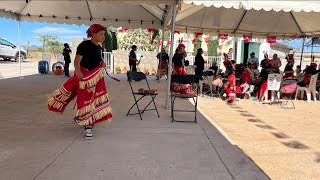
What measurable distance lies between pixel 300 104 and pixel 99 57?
7.09 m

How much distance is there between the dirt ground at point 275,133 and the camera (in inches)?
166

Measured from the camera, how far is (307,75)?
439 inches

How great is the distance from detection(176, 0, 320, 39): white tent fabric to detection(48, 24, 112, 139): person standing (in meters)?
7.17

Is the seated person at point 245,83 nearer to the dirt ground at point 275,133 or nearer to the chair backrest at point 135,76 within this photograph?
the dirt ground at point 275,133

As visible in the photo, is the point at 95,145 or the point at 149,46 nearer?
the point at 95,145

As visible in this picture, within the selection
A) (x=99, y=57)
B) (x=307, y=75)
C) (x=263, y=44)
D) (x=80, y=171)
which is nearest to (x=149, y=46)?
(x=263, y=44)

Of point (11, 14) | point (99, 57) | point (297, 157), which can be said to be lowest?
point (297, 157)

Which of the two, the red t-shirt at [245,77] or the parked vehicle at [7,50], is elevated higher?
the parked vehicle at [7,50]

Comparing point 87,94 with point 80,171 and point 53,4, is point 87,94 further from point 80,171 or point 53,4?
point 53,4

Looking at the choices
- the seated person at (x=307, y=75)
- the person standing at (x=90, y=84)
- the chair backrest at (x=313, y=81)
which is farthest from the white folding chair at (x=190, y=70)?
the person standing at (x=90, y=84)

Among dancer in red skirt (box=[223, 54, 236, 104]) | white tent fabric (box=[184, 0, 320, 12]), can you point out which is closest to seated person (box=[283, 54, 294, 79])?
dancer in red skirt (box=[223, 54, 236, 104])

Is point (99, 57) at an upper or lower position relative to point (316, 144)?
upper

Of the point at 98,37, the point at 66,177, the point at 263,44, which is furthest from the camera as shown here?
the point at 263,44

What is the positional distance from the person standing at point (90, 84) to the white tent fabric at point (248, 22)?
7.17 m
